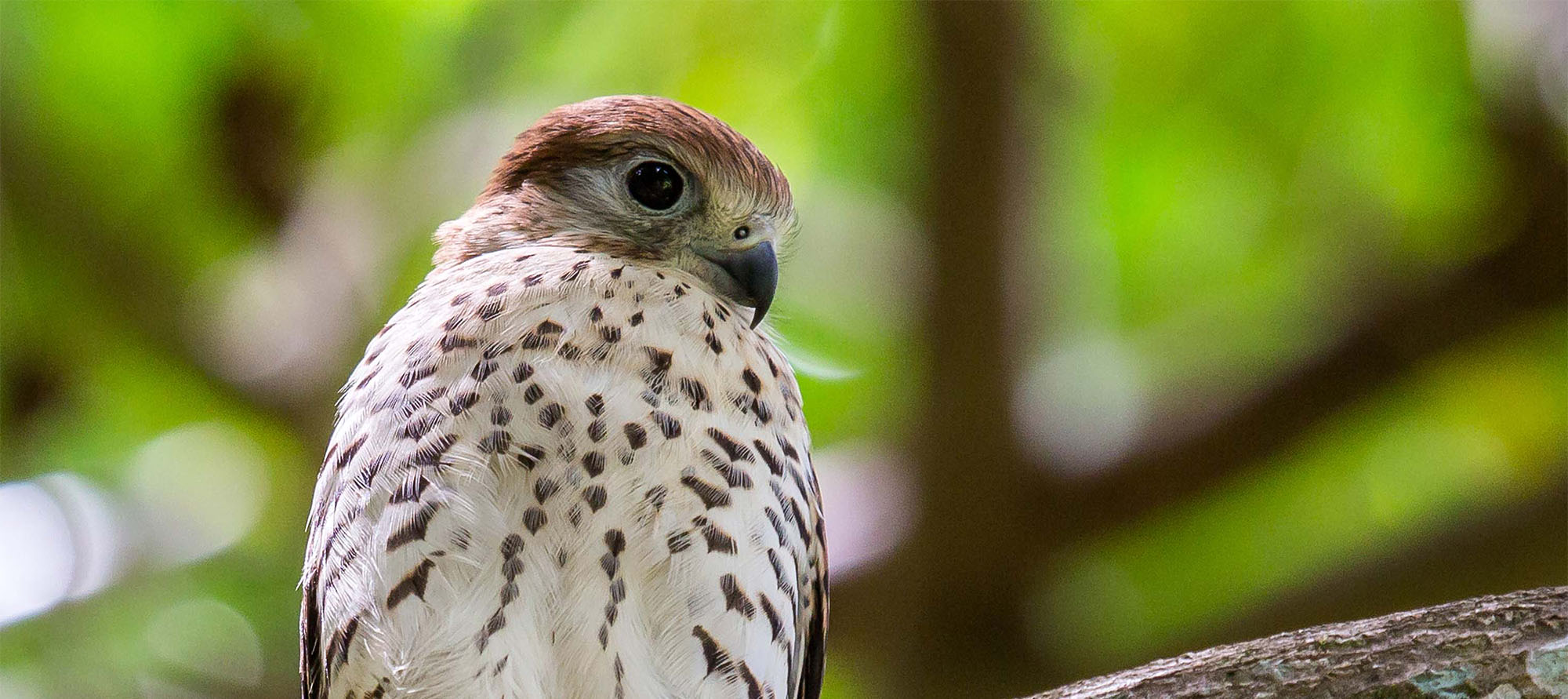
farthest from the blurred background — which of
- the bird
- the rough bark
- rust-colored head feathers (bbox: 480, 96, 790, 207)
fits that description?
the rough bark

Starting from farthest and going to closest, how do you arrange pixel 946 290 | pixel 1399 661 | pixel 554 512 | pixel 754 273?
pixel 946 290, pixel 754 273, pixel 554 512, pixel 1399 661

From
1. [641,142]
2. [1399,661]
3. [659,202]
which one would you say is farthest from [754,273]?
[1399,661]

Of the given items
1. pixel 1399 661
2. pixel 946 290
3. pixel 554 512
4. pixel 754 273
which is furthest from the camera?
pixel 946 290

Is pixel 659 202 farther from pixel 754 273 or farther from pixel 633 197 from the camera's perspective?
pixel 754 273

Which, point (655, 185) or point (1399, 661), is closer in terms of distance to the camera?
point (1399, 661)

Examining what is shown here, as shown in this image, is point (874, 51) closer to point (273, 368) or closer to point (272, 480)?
point (273, 368)

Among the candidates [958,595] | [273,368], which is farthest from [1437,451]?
[273,368]
